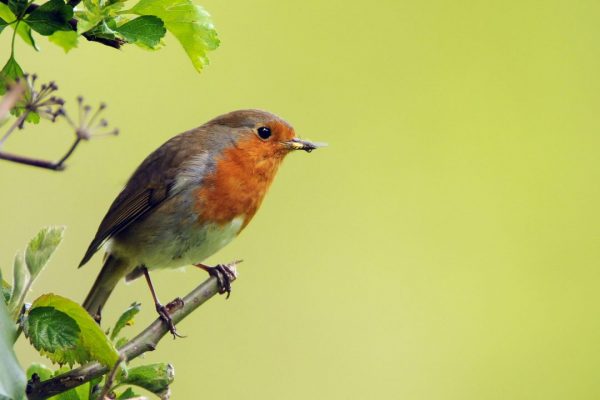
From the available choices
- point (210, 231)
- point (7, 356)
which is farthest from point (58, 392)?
point (210, 231)

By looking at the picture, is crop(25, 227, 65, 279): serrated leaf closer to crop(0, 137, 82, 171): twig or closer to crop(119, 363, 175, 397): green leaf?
crop(119, 363, 175, 397): green leaf

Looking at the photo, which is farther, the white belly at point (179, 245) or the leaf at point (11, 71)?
the white belly at point (179, 245)

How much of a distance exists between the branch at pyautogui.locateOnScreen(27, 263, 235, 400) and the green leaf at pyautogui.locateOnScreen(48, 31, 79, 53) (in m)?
0.47

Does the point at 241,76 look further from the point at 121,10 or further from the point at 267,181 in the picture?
the point at 121,10

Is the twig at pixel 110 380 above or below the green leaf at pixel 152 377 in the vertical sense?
above

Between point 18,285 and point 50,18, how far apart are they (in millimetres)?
397

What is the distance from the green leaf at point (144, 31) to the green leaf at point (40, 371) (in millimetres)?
555

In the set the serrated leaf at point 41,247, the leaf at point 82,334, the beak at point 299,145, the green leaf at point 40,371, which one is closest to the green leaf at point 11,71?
the serrated leaf at point 41,247

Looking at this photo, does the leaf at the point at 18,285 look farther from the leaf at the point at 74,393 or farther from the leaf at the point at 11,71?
the leaf at the point at 11,71

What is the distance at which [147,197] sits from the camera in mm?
3838

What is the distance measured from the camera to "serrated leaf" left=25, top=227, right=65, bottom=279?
137cm

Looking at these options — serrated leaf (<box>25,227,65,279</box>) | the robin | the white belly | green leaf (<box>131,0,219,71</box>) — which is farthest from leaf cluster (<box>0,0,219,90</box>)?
the white belly

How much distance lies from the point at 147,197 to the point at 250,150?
477 millimetres

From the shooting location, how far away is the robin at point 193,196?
362 centimetres
